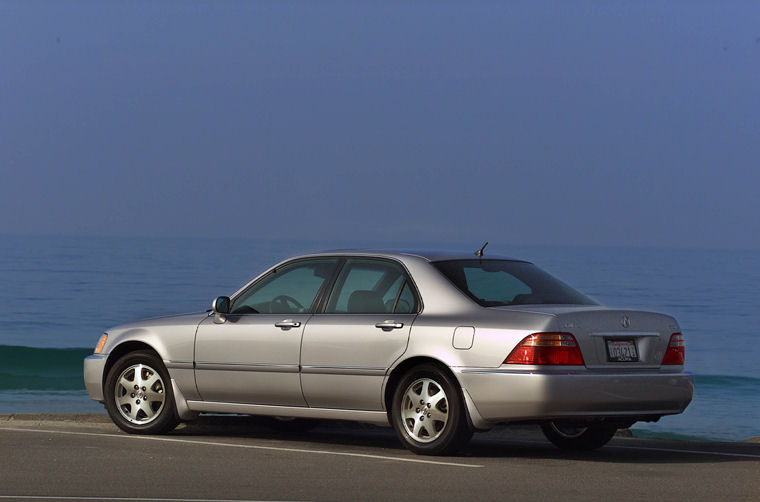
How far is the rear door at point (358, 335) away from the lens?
36.0ft

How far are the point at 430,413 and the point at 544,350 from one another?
1.03 meters

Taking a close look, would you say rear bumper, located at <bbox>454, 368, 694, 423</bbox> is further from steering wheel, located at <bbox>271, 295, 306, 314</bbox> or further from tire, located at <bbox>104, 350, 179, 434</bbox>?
tire, located at <bbox>104, 350, 179, 434</bbox>

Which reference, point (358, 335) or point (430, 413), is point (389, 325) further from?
point (430, 413)

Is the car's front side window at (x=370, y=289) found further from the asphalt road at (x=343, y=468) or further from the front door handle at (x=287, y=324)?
the asphalt road at (x=343, y=468)

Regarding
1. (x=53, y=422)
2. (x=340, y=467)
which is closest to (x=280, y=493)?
(x=340, y=467)

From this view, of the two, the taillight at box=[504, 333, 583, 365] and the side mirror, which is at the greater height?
Answer: the side mirror

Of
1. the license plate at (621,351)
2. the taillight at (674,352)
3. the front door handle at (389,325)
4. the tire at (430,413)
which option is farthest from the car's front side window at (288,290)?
the taillight at (674,352)

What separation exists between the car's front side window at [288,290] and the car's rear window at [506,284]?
1128 mm

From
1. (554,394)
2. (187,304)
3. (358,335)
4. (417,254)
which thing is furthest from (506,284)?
(187,304)

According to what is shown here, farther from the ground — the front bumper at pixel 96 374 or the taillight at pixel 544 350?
the taillight at pixel 544 350

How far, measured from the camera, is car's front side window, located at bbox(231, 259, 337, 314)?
38.8 ft

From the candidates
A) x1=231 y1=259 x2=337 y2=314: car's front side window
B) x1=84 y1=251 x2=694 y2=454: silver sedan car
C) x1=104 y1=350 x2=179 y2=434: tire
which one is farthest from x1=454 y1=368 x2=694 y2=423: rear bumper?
x1=104 y1=350 x2=179 y2=434: tire

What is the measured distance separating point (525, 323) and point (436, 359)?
2.43 ft

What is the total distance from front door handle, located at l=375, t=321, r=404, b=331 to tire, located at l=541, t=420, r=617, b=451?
5.26 ft
